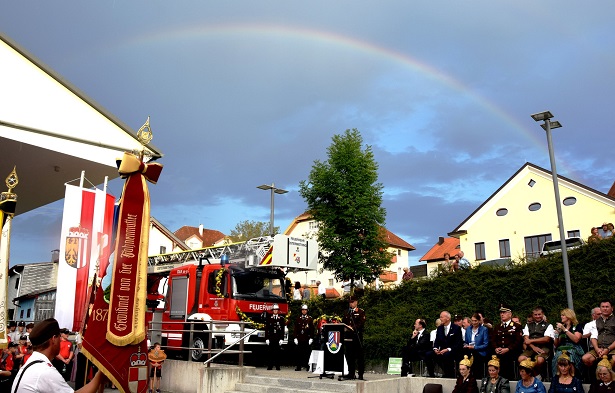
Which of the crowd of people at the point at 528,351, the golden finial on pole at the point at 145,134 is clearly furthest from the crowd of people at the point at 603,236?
the golden finial on pole at the point at 145,134

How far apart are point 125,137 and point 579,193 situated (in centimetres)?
3279

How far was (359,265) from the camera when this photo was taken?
29906mm

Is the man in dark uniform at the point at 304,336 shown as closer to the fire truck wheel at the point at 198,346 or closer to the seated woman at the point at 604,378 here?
the fire truck wheel at the point at 198,346

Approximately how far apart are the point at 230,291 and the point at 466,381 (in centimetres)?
779

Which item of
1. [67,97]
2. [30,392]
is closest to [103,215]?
[67,97]

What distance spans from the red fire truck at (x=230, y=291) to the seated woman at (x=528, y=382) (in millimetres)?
7614

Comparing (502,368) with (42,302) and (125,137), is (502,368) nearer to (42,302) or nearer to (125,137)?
(125,137)

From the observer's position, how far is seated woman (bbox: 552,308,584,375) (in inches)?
377

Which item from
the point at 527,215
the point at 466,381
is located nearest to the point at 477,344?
the point at 466,381

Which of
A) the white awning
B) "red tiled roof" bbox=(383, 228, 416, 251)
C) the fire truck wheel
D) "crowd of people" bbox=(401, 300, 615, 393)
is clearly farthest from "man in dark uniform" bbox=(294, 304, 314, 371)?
"red tiled roof" bbox=(383, 228, 416, 251)

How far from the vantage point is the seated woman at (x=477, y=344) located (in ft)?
36.2

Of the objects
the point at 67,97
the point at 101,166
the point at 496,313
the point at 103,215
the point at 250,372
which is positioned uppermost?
the point at 67,97

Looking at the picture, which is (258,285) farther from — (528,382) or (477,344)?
(528,382)

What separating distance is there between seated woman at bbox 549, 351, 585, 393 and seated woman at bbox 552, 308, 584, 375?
391mm
